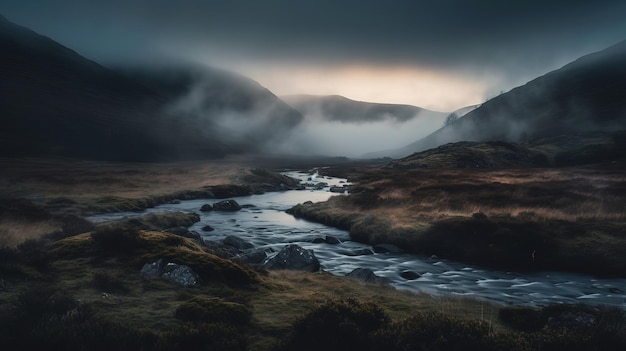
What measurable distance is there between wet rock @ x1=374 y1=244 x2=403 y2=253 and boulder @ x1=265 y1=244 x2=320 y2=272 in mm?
8078

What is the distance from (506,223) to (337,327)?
2413cm

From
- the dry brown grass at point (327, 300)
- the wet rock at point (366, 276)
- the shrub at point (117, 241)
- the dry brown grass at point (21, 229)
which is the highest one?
the shrub at point (117, 241)

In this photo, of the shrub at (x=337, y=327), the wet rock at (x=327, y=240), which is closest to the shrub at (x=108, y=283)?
the shrub at (x=337, y=327)

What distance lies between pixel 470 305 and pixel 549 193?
3188 centimetres

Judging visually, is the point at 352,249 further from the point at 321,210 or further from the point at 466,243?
the point at 321,210

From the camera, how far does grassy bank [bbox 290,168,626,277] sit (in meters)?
26.0

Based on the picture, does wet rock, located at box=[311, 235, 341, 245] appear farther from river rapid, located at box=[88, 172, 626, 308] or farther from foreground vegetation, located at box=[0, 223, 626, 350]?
→ foreground vegetation, located at box=[0, 223, 626, 350]

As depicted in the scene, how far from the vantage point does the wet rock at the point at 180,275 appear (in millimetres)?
15641

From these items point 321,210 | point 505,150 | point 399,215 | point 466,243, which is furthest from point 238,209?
point 505,150

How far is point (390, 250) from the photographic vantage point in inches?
1198

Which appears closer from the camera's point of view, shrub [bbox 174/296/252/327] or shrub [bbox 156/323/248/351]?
shrub [bbox 156/323/248/351]

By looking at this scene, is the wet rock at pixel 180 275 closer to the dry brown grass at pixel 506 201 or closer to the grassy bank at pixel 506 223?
the grassy bank at pixel 506 223

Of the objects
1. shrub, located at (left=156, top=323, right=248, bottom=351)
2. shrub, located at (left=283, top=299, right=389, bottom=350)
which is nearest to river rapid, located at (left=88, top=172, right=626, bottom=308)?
shrub, located at (left=283, top=299, right=389, bottom=350)

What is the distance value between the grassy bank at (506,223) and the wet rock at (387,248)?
0.79 m
